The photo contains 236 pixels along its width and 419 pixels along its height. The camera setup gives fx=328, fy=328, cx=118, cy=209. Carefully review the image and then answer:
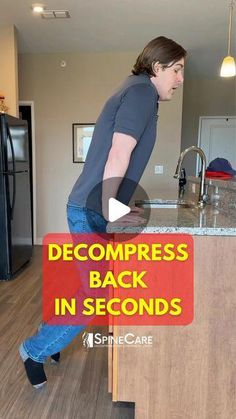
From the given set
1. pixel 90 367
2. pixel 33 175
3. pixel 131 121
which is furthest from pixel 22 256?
pixel 131 121

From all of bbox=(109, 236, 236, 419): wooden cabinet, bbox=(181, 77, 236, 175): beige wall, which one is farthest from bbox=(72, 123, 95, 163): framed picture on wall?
bbox=(109, 236, 236, 419): wooden cabinet

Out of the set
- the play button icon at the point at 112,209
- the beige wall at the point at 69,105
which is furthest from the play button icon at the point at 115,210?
the beige wall at the point at 69,105

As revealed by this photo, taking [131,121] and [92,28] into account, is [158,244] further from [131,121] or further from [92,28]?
[92,28]

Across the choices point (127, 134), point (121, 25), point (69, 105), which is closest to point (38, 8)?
point (121, 25)

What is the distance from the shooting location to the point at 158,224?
1132 millimetres

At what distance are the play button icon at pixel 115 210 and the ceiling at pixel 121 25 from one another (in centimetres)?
243

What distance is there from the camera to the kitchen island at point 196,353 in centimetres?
110

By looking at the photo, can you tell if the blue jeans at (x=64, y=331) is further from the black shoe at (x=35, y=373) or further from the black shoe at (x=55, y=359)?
the black shoe at (x=55, y=359)

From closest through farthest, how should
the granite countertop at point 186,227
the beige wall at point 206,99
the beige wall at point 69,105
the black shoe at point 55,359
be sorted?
the granite countertop at point 186,227
the black shoe at point 55,359
the beige wall at point 69,105
the beige wall at point 206,99

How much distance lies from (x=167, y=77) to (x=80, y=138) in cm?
312

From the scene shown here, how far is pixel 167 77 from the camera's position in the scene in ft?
3.94

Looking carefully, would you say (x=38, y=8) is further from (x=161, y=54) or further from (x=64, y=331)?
(x=64, y=331)

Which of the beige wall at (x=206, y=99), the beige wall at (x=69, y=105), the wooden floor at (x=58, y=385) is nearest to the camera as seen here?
the wooden floor at (x=58, y=385)

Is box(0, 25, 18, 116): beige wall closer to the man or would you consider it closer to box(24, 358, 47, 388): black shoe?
the man
